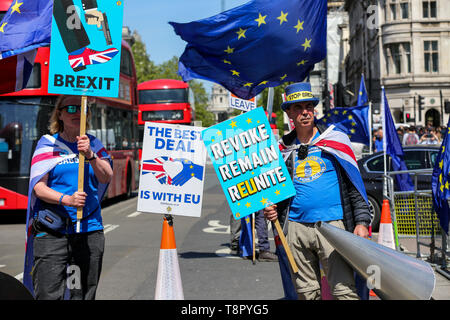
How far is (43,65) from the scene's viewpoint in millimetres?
13398

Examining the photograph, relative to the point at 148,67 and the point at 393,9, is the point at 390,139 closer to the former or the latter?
the point at 393,9

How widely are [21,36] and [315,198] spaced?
9.52 feet

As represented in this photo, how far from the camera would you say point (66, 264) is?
4438mm

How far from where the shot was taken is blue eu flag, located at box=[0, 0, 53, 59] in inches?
215

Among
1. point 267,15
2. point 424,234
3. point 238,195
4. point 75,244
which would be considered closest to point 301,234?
point 238,195

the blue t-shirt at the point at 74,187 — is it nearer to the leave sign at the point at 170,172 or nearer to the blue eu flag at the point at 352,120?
the leave sign at the point at 170,172

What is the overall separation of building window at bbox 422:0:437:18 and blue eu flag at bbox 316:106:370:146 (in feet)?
146

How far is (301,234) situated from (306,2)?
97.2 inches

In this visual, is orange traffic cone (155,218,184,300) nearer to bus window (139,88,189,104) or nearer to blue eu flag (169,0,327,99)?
blue eu flag (169,0,327,99)

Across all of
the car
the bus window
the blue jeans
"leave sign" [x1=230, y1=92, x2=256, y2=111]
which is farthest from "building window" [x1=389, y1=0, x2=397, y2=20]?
the blue jeans

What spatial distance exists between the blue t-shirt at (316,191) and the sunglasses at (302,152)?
0.08 ft

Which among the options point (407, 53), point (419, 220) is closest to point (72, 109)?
point (419, 220)

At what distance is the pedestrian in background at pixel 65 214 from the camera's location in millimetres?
4363
